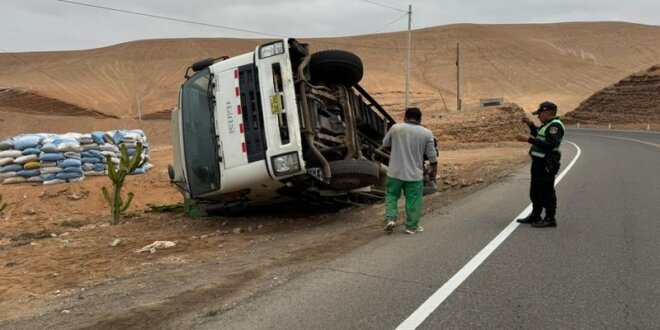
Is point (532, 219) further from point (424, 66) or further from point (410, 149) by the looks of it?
point (424, 66)

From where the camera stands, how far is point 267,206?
9578 millimetres

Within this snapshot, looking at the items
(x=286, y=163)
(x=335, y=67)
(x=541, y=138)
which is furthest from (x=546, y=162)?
(x=335, y=67)

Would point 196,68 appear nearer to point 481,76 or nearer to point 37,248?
point 37,248

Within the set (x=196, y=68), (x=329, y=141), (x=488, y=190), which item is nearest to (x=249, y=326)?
(x=329, y=141)

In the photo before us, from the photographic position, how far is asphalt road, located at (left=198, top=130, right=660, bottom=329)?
4.13 metres

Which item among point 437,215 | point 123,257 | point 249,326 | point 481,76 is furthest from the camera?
point 481,76

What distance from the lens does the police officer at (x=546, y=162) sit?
7.07 metres

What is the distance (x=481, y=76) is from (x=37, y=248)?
291ft

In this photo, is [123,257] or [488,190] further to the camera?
[488,190]

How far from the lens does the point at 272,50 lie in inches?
306

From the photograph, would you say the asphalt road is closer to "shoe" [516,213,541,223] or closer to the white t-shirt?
"shoe" [516,213,541,223]

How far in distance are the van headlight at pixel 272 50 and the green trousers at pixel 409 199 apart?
2.37 m

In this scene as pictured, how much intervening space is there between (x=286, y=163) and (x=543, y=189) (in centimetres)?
335

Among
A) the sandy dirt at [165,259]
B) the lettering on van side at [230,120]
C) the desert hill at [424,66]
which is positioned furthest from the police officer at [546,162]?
the desert hill at [424,66]
